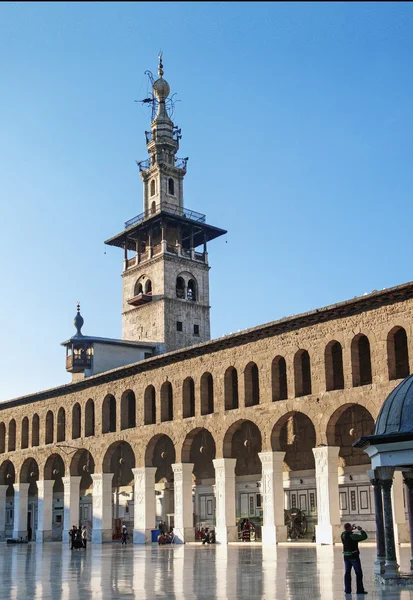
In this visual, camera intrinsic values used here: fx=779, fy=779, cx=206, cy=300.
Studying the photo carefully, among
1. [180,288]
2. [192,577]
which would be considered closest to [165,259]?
[180,288]

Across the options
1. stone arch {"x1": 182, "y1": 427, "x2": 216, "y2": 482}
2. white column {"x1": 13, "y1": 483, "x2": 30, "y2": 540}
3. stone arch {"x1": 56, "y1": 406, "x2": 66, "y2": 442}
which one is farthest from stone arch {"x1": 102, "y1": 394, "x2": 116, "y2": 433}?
white column {"x1": 13, "y1": 483, "x2": 30, "y2": 540}

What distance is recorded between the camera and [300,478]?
3675 cm

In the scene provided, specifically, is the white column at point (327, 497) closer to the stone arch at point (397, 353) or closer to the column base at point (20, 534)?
the stone arch at point (397, 353)

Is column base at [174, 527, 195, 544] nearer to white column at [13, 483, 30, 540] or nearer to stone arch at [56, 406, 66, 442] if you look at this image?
stone arch at [56, 406, 66, 442]

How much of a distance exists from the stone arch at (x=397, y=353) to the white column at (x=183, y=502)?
12212mm

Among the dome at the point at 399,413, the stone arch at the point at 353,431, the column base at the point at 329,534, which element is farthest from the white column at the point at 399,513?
→ the dome at the point at 399,413

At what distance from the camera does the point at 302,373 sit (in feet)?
105

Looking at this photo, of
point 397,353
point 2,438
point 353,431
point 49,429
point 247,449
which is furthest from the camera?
point 2,438

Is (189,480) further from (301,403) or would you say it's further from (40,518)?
(40,518)

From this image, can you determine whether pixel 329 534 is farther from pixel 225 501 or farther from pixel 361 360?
pixel 361 360

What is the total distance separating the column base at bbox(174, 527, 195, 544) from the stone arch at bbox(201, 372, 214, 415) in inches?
225

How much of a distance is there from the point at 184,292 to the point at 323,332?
29.0 metres

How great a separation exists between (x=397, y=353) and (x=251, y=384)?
6.97 m

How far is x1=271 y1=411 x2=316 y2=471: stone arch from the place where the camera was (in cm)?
3606
